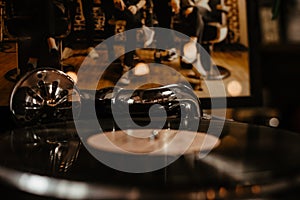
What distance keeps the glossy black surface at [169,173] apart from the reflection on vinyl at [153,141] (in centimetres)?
2

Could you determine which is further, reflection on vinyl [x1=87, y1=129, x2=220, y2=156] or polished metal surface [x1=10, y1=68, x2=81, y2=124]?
polished metal surface [x1=10, y1=68, x2=81, y2=124]

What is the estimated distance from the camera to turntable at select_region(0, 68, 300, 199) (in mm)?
366

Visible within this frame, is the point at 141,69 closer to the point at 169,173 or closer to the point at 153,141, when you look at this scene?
the point at 153,141

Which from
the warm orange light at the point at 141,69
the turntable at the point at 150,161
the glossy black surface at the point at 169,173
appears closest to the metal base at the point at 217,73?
the warm orange light at the point at 141,69

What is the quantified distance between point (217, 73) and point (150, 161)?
587mm

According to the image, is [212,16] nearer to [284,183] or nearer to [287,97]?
[284,183]

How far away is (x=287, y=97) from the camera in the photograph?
1.69m

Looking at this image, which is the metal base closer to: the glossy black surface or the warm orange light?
the warm orange light

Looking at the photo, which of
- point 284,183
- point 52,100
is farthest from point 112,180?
point 52,100

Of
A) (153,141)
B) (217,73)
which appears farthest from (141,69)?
(153,141)

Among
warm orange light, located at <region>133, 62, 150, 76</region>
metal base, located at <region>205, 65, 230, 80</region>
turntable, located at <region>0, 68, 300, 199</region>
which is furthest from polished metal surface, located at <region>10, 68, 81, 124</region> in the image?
metal base, located at <region>205, 65, 230, 80</region>

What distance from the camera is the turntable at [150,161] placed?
0.37 meters

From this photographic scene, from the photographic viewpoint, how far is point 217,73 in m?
0.99

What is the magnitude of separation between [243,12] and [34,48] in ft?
1.76
